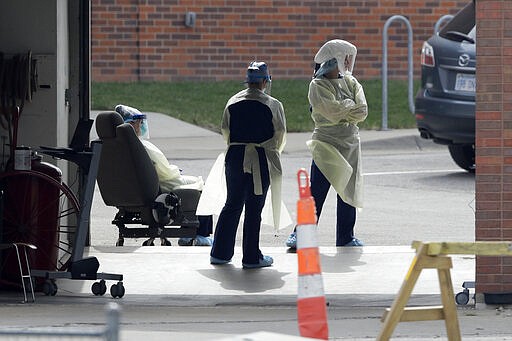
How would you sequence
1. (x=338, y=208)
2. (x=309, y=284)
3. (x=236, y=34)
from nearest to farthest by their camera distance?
(x=309, y=284), (x=338, y=208), (x=236, y=34)

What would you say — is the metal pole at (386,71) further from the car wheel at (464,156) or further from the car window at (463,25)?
the car window at (463,25)

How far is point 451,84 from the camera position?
15.8 metres

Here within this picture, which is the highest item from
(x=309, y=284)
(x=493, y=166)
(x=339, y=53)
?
(x=339, y=53)

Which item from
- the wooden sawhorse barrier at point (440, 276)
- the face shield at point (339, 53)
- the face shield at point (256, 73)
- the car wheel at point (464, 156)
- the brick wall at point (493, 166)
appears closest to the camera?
the wooden sawhorse barrier at point (440, 276)

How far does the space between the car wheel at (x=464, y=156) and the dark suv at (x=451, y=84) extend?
2.25ft

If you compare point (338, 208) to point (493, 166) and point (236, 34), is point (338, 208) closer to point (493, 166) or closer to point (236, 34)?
point (493, 166)

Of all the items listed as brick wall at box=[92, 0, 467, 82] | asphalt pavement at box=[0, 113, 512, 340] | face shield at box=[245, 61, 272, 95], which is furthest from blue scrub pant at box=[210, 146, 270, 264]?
brick wall at box=[92, 0, 467, 82]

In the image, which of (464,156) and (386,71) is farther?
(386,71)

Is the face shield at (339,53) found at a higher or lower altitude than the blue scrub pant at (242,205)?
higher

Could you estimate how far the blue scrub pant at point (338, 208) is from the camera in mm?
11625

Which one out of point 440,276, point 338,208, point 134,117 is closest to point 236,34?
point 134,117

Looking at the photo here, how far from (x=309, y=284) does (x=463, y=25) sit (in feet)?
31.5

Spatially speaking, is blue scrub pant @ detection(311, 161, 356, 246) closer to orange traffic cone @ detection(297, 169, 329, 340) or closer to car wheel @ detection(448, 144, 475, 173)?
orange traffic cone @ detection(297, 169, 329, 340)

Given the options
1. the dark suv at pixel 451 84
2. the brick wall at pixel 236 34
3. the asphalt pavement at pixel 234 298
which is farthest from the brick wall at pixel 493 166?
the brick wall at pixel 236 34
